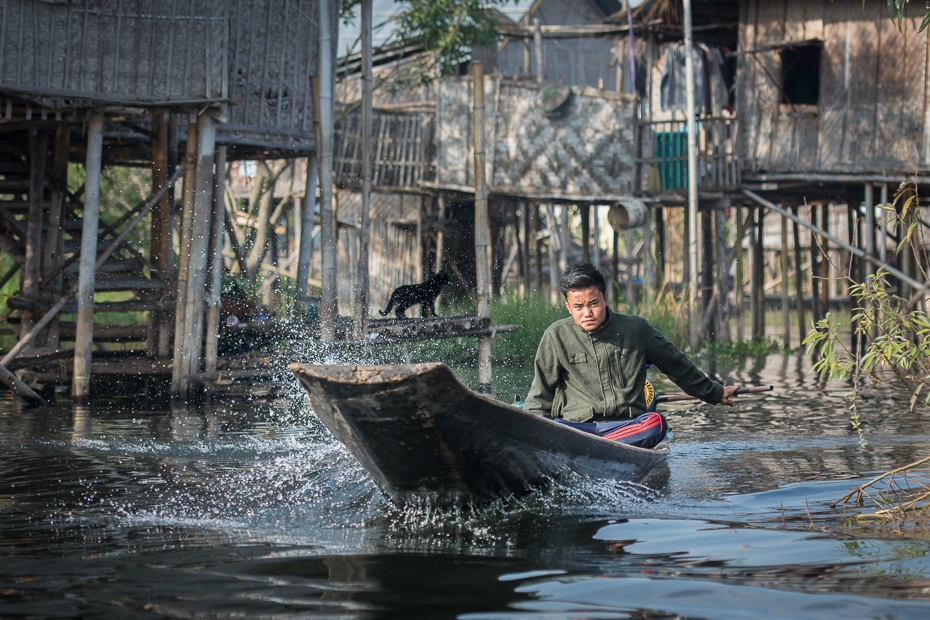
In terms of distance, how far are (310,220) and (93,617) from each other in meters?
8.09

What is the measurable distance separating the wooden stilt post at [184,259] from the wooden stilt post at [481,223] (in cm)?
260

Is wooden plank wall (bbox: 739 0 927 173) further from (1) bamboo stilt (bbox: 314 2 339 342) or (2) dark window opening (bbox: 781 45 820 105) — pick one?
(1) bamboo stilt (bbox: 314 2 339 342)

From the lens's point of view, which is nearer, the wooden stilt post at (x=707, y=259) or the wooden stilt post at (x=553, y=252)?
the wooden stilt post at (x=707, y=259)

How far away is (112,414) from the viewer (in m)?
7.93

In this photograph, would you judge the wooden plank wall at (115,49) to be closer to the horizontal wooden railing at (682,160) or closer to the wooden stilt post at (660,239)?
the horizontal wooden railing at (682,160)

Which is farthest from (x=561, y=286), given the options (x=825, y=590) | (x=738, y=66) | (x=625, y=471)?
(x=738, y=66)

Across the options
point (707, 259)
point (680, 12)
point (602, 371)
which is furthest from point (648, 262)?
point (602, 371)

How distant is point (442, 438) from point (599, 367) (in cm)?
122

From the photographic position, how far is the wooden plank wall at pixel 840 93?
40.1 feet

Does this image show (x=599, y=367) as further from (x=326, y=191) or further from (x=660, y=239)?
(x=660, y=239)

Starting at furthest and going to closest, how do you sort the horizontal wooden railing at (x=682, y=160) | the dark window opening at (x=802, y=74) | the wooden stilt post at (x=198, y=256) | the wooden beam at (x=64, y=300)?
1. the dark window opening at (x=802, y=74)
2. the horizontal wooden railing at (x=682, y=160)
3. the wooden stilt post at (x=198, y=256)
4. the wooden beam at (x=64, y=300)

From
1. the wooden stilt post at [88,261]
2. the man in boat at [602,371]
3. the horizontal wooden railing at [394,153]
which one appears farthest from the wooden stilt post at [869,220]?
the wooden stilt post at [88,261]

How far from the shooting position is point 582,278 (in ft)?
14.4

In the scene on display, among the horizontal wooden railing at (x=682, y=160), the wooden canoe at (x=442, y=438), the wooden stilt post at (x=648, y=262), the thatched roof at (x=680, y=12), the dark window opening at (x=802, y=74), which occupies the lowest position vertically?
the wooden canoe at (x=442, y=438)
